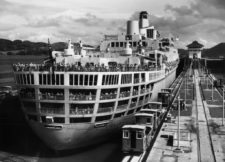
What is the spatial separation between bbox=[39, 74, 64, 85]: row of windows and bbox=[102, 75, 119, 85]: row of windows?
6.10 m

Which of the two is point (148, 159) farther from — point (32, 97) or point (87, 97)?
point (32, 97)

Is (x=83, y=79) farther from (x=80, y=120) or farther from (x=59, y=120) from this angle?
(x=59, y=120)

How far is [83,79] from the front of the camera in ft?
124

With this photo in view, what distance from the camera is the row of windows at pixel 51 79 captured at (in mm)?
37312

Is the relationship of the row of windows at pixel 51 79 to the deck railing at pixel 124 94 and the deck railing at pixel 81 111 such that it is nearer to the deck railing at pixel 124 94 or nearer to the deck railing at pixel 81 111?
the deck railing at pixel 81 111

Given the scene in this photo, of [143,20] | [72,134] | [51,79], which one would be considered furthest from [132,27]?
[72,134]

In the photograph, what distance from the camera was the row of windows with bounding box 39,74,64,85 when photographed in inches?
1469

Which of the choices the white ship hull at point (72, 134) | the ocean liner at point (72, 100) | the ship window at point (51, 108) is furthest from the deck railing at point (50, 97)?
the white ship hull at point (72, 134)

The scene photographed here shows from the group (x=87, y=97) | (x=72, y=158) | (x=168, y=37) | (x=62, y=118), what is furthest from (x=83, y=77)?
(x=168, y=37)

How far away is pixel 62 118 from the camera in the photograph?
37188mm

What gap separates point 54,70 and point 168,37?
3051 inches

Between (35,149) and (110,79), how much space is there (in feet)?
53.1

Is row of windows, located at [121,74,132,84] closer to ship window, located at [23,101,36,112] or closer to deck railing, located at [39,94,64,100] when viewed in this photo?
deck railing, located at [39,94,64,100]

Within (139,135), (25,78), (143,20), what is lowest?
(139,135)
